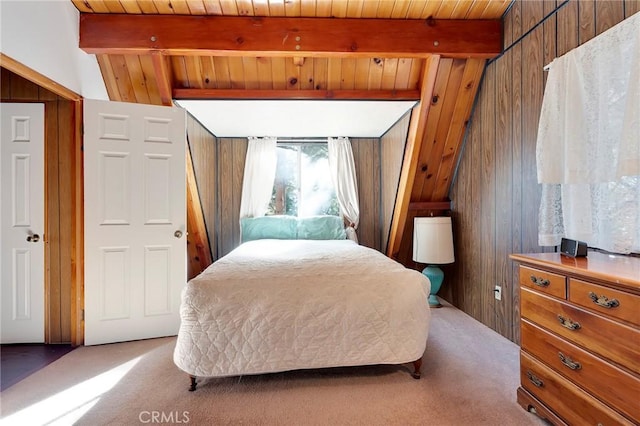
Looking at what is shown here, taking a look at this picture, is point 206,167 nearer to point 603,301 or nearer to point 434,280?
point 434,280

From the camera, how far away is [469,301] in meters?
2.82

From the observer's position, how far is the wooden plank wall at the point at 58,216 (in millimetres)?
2258

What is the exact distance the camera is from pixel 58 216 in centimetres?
228

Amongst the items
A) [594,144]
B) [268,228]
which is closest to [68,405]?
[268,228]

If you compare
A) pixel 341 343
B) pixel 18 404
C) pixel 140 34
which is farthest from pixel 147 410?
pixel 140 34

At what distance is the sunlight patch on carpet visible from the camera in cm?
143

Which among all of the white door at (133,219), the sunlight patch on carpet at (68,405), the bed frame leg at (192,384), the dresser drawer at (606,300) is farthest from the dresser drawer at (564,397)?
the white door at (133,219)

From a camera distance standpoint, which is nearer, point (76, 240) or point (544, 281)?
point (544, 281)

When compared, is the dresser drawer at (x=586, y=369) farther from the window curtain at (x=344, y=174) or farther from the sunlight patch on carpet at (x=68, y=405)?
the window curtain at (x=344, y=174)

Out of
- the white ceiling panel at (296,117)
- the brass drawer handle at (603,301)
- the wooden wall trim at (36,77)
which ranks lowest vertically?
the brass drawer handle at (603,301)

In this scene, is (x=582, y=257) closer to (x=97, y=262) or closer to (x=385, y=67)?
(x=385, y=67)

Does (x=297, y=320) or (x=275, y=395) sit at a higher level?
A: (x=297, y=320)

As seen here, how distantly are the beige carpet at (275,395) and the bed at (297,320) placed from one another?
0.13m

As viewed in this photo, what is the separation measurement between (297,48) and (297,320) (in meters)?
1.97
